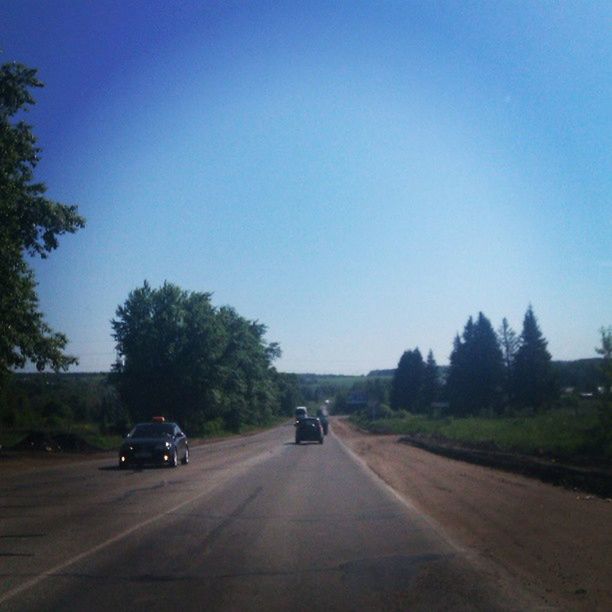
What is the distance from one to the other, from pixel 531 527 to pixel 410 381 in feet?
414

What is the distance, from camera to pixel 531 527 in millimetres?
14195

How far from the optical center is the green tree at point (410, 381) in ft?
449

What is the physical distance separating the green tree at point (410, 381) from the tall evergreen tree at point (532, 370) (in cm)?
4990

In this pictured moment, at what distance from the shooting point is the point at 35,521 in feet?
50.4

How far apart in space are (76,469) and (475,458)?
15.7 m

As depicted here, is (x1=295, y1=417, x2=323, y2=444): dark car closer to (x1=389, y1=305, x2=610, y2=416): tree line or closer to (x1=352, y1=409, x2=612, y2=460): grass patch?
(x1=352, y1=409, x2=612, y2=460): grass patch

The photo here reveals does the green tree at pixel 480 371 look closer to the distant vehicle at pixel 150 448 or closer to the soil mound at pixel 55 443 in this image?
the soil mound at pixel 55 443

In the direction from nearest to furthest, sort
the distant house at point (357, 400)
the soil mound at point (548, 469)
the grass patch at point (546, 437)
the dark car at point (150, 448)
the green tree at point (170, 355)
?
1. the soil mound at point (548, 469)
2. the grass patch at point (546, 437)
3. the dark car at point (150, 448)
4. the green tree at point (170, 355)
5. the distant house at point (357, 400)

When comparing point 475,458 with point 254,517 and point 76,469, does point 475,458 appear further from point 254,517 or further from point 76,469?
point 254,517

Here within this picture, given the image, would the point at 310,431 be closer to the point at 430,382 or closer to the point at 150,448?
the point at 150,448

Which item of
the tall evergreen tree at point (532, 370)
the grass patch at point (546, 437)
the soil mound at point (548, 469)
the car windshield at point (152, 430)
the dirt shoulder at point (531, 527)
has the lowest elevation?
the dirt shoulder at point (531, 527)

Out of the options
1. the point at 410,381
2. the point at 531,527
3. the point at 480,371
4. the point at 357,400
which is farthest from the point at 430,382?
the point at 531,527

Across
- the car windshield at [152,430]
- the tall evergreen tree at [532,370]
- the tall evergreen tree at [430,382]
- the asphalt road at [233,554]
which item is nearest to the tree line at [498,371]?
the tall evergreen tree at [532,370]

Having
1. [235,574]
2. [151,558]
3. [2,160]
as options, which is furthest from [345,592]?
[2,160]
